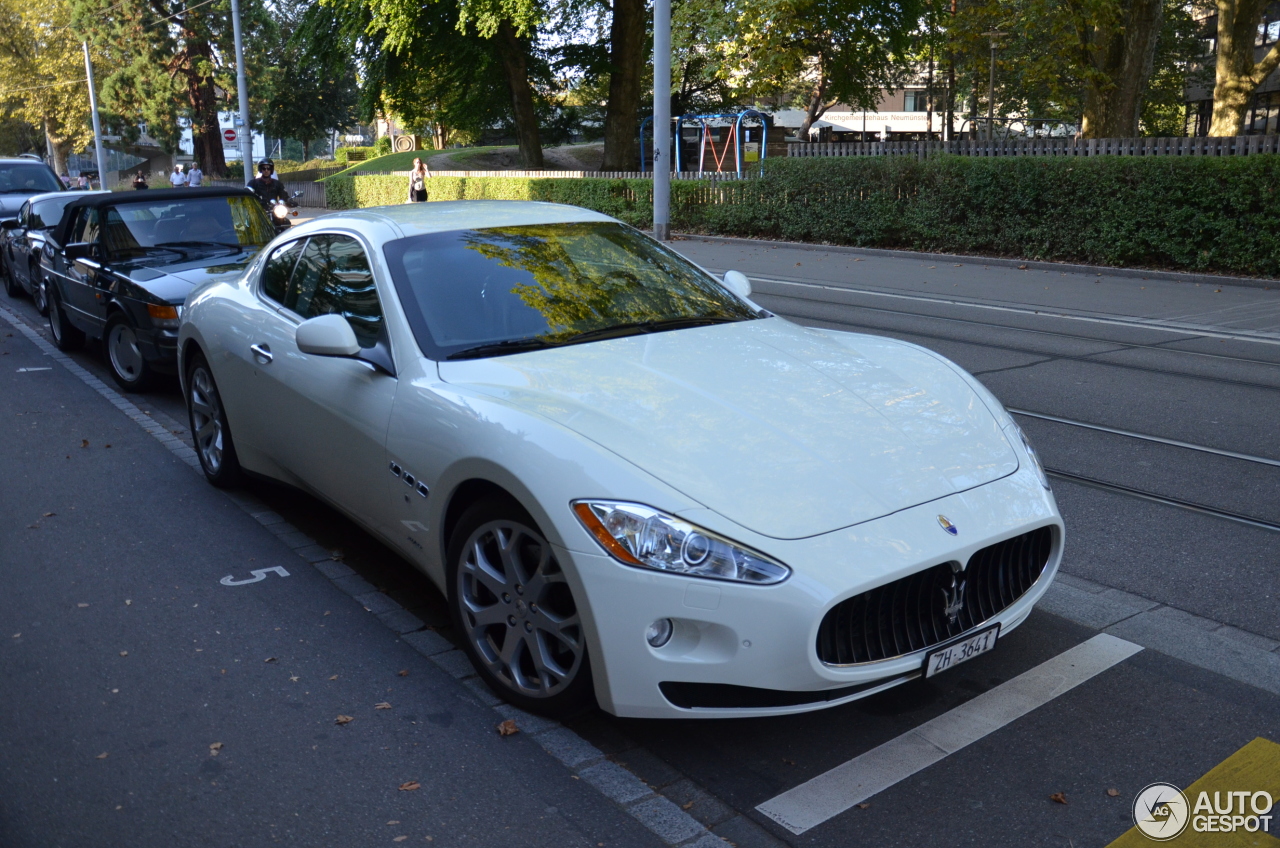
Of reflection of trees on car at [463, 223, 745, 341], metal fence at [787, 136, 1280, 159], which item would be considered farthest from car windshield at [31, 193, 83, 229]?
metal fence at [787, 136, 1280, 159]

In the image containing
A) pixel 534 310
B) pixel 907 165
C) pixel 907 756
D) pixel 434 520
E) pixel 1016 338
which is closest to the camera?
pixel 907 756

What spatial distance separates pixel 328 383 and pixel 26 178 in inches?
688

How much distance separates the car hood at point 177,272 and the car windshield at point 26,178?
11507 millimetres

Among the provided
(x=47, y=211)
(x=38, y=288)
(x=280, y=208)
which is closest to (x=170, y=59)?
(x=280, y=208)

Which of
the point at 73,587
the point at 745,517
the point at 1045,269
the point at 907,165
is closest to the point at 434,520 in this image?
the point at 745,517

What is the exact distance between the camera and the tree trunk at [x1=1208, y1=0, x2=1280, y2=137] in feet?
71.1

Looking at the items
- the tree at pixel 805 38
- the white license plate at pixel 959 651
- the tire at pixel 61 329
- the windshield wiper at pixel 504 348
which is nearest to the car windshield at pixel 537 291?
the windshield wiper at pixel 504 348

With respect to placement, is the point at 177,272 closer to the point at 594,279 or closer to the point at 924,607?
the point at 594,279

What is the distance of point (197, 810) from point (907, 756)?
2.08 meters

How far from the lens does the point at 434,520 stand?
12.7ft

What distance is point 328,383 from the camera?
455cm

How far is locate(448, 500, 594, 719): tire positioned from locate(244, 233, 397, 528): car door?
0.66 metres

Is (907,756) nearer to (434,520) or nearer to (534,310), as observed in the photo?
(434,520)

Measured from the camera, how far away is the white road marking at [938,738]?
3125 millimetres
